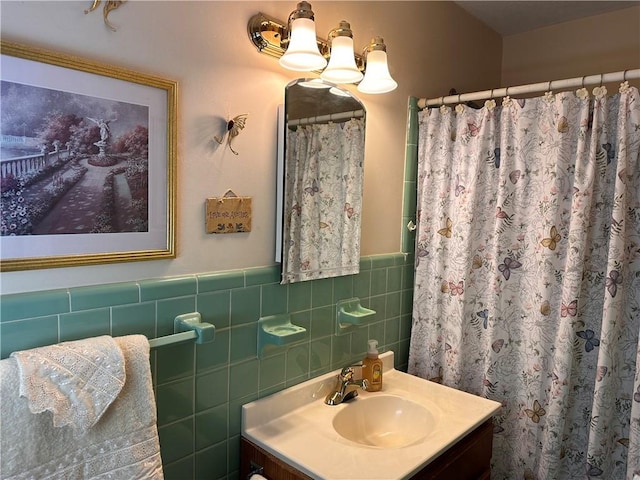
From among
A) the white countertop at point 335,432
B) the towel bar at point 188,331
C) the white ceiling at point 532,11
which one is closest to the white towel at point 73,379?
the towel bar at point 188,331

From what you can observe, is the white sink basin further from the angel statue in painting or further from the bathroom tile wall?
the angel statue in painting

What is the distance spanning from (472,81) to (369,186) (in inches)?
36.6

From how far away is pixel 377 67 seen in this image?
1.54m

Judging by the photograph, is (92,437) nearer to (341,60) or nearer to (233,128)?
(233,128)

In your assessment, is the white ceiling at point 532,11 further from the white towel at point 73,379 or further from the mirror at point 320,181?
the white towel at point 73,379

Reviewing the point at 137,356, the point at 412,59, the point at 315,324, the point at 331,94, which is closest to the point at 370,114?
the point at 331,94

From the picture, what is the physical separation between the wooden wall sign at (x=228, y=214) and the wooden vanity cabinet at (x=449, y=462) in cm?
63

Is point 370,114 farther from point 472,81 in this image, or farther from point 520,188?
point 472,81

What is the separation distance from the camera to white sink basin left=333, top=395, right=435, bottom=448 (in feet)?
5.25

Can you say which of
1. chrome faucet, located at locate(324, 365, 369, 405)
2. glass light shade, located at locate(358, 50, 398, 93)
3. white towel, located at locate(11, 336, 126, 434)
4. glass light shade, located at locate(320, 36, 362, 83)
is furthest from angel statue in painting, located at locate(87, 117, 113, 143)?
chrome faucet, located at locate(324, 365, 369, 405)

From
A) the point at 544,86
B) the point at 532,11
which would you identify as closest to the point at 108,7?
the point at 544,86

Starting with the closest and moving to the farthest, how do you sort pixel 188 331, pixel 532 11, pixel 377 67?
pixel 188 331, pixel 377 67, pixel 532 11

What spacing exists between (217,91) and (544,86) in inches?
45.7

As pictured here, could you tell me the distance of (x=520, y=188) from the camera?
1.74m
